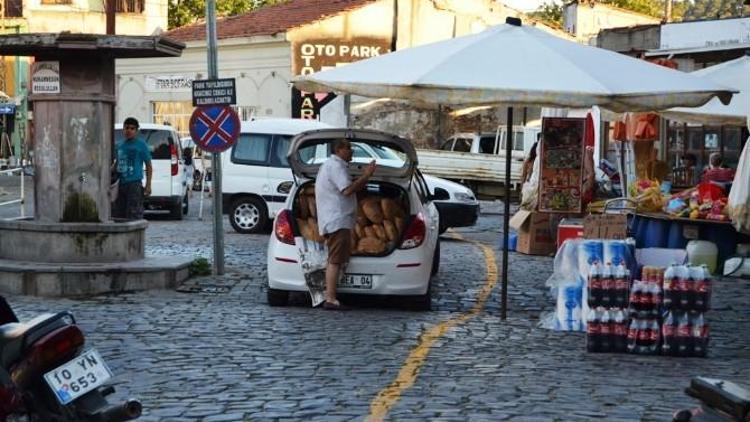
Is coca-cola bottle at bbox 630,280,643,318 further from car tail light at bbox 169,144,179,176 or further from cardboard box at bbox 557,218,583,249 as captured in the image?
car tail light at bbox 169,144,179,176

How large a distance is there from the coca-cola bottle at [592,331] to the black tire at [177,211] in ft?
52.2

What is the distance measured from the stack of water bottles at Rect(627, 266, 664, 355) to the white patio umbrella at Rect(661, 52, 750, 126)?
21.7 feet

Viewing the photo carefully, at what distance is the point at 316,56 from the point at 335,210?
28086mm

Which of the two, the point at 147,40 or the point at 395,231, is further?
the point at 147,40

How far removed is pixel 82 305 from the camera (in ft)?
43.0

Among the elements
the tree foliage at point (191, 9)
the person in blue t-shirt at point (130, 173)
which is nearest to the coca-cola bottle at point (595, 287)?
the person in blue t-shirt at point (130, 173)

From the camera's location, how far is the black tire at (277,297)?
523 inches

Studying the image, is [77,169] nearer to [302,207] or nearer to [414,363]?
[302,207]

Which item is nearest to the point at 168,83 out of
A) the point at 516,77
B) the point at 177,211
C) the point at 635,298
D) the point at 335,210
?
the point at 177,211

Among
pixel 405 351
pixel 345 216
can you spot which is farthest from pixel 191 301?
pixel 405 351

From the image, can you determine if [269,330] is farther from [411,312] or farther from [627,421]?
[627,421]

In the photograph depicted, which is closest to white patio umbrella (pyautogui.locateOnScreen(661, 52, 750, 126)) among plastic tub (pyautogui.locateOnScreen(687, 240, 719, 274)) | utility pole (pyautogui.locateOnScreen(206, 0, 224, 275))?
plastic tub (pyautogui.locateOnScreen(687, 240, 719, 274))

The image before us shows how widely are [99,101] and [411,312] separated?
4.43 m

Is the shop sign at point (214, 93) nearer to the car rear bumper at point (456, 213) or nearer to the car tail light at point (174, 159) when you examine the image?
the car rear bumper at point (456, 213)
